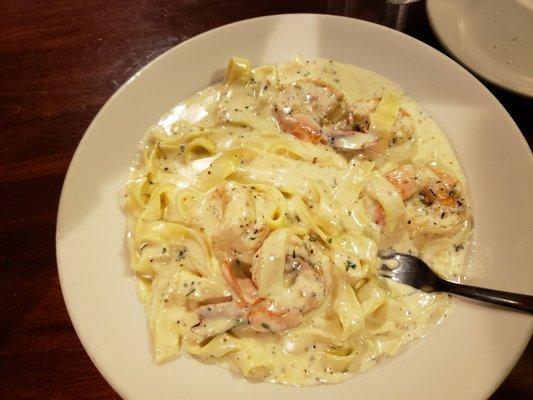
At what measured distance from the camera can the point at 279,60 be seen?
2766 millimetres

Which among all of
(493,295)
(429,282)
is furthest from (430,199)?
(493,295)

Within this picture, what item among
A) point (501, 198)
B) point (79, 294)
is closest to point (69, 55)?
point (79, 294)

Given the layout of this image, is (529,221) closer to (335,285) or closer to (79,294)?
(335,285)

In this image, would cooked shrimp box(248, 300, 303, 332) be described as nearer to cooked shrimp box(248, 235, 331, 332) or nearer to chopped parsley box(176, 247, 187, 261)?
cooked shrimp box(248, 235, 331, 332)

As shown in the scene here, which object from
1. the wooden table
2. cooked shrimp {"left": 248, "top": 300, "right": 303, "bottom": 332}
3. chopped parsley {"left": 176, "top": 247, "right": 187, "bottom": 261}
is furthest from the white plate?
chopped parsley {"left": 176, "top": 247, "right": 187, "bottom": 261}

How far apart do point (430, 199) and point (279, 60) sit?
1086mm

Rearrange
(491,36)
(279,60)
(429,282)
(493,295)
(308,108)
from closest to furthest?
1. (493,295)
2. (429,282)
3. (308,108)
4. (279,60)
5. (491,36)

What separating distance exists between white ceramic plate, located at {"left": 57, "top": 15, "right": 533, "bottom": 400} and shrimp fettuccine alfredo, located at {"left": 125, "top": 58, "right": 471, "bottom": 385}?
0.06 m

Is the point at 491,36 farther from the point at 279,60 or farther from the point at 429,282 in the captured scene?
the point at 429,282

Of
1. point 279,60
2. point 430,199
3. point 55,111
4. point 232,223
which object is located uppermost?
point 279,60

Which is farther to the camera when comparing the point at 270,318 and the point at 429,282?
the point at 429,282

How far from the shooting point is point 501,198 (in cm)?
230

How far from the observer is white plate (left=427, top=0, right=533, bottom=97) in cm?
274

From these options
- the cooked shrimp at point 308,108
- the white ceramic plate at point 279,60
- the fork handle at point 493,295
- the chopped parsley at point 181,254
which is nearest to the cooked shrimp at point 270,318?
the white ceramic plate at point 279,60
